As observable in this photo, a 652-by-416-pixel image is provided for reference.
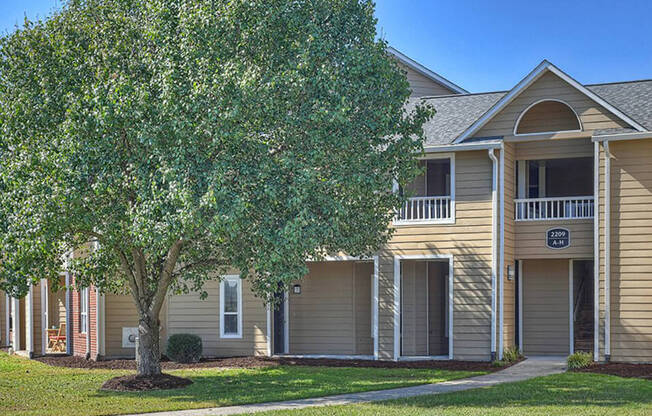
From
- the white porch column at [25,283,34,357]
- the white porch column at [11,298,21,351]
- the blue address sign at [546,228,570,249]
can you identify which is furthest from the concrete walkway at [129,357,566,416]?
the white porch column at [11,298,21,351]

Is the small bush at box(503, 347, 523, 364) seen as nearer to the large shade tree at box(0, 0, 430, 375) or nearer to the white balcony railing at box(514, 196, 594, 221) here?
the white balcony railing at box(514, 196, 594, 221)

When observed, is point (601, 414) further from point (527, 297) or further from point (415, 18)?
point (415, 18)

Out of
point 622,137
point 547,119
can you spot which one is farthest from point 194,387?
point 622,137

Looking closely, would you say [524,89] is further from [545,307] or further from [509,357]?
[509,357]

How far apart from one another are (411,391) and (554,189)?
31.1ft

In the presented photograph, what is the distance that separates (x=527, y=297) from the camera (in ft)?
72.4

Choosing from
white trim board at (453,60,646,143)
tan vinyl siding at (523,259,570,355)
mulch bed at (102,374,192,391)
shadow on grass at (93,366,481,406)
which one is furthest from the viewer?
tan vinyl siding at (523,259,570,355)

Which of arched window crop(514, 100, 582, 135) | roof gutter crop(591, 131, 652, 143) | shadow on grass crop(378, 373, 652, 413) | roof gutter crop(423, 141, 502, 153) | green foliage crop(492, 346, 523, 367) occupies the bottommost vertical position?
green foliage crop(492, 346, 523, 367)

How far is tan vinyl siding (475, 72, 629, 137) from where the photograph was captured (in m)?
20.1

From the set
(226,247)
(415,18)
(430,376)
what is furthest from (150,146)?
(415,18)

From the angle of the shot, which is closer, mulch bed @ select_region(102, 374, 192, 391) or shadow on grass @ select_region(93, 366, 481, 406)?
shadow on grass @ select_region(93, 366, 481, 406)

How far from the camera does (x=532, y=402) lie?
1408cm

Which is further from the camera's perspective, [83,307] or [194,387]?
[83,307]

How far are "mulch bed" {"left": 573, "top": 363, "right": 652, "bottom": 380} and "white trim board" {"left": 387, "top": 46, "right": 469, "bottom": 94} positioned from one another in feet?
36.1
